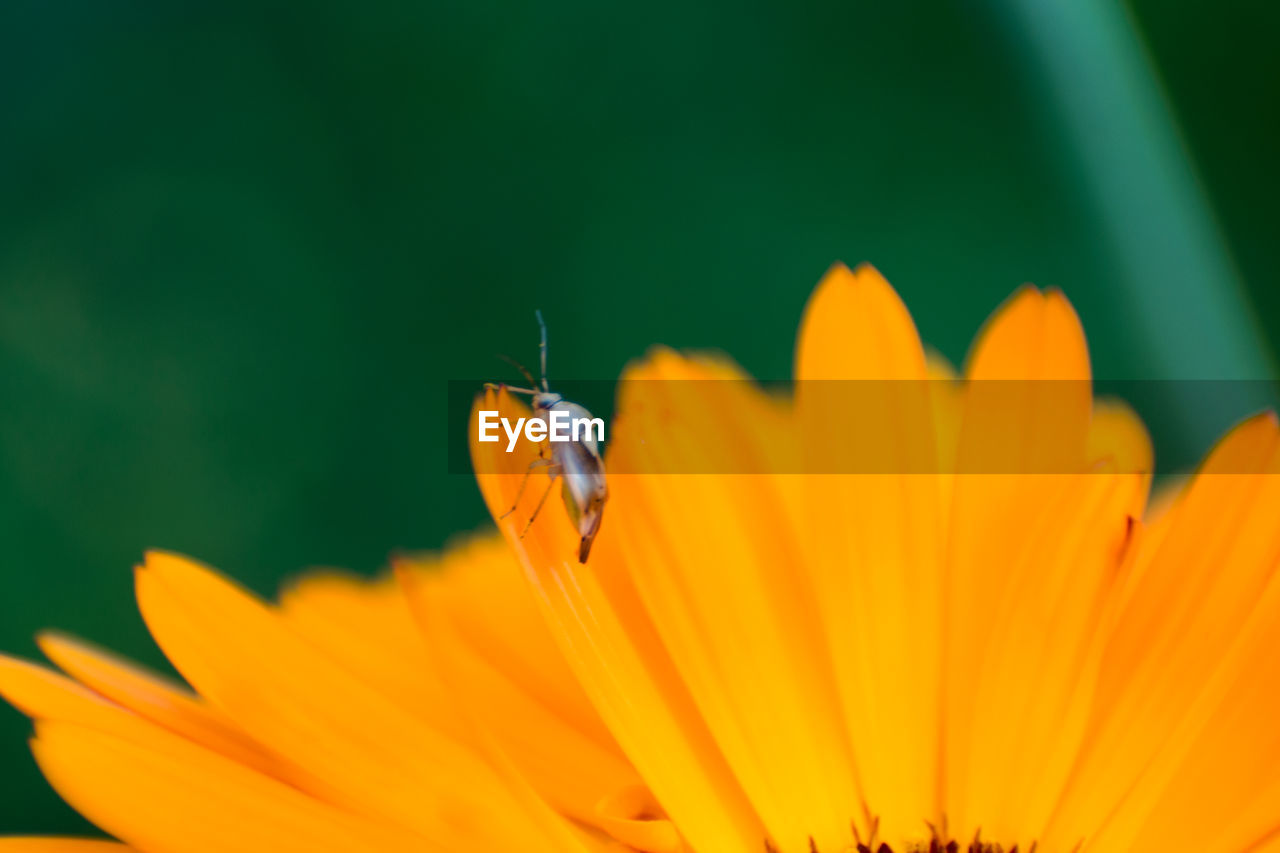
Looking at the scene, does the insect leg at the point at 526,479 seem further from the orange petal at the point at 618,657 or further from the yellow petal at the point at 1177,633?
the yellow petal at the point at 1177,633

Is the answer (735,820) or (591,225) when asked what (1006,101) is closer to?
(591,225)

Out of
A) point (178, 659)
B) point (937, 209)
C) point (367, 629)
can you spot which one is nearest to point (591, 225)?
point (937, 209)

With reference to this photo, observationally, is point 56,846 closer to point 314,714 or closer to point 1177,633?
point 314,714

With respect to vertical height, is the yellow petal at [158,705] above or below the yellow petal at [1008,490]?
below

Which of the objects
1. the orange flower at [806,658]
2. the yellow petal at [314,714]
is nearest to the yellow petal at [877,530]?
the orange flower at [806,658]

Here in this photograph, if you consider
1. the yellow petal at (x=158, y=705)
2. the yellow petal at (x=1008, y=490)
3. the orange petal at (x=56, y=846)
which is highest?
the yellow petal at (x=1008, y=490)

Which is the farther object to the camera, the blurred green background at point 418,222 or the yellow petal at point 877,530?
the blurred green background at point 418,222
